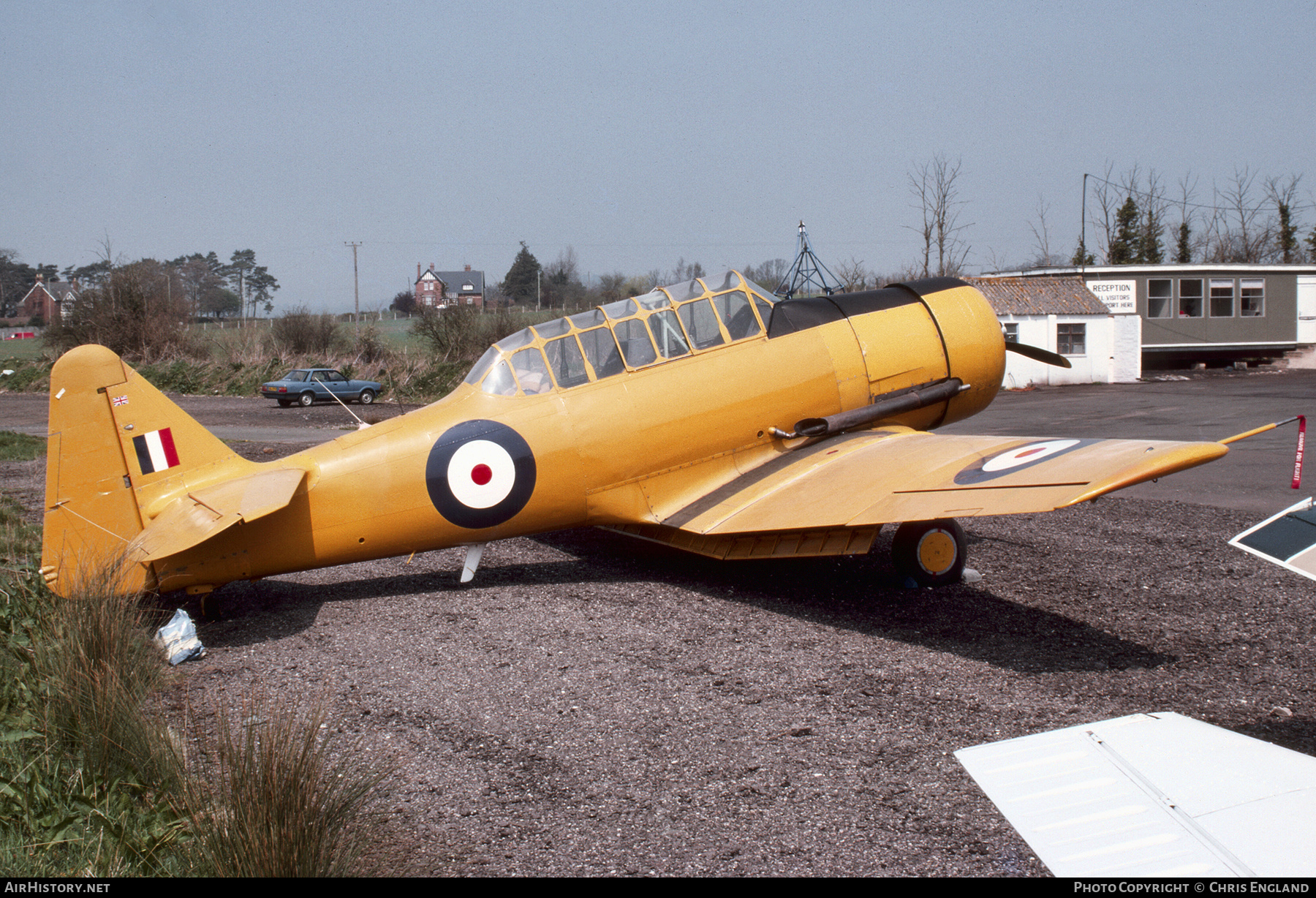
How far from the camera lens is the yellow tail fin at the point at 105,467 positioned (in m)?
5.71

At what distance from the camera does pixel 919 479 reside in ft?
19.5

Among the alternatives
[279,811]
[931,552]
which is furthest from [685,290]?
[279,811]

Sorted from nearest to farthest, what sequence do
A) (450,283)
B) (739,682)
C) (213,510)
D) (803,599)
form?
(739,682) → (213,510) → (803,599) → (450,283)

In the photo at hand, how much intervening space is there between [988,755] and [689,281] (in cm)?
589

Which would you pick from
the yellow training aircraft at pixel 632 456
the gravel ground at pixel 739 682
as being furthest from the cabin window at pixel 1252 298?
the yellow training aircraft at pixel 632 456

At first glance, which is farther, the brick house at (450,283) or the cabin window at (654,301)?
the brick house at (450,283)

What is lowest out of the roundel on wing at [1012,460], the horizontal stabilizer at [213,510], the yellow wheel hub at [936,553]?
the yellow wheel hub at [936,553]

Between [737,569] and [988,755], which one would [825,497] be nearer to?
[737,569]

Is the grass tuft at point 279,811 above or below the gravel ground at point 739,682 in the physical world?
above

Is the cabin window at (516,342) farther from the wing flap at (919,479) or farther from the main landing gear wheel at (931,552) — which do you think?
the main landing gear wheel at (931,552)

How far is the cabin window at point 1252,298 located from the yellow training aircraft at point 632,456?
2962 cm

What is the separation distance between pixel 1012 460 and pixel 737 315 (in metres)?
2.72

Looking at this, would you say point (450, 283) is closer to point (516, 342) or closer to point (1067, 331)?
point (1067, 331)
